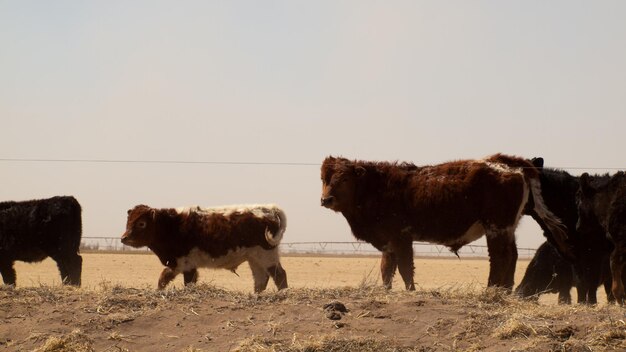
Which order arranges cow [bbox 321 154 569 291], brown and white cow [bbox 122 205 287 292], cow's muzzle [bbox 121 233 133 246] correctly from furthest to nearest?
cow's muzzle [bbox 121 233 133 246] < brown and white cow [bbox 122 205 287 292] < cow [bbox 321 154 569 291]

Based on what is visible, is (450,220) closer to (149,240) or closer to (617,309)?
(617,309)

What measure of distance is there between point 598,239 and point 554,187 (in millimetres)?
1345

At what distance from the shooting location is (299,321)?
35.9ft

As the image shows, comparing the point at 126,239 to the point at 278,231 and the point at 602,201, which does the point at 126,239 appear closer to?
the point at 278,231

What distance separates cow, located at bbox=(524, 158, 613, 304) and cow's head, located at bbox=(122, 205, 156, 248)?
7.47 meters

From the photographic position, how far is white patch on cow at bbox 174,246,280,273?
1739 cm

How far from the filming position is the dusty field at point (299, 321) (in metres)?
9.95

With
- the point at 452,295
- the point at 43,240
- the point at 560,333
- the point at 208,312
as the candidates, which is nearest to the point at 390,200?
the point at 452,295

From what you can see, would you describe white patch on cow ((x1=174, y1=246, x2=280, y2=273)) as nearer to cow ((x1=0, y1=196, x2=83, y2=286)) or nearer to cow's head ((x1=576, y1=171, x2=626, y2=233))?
cow ((x1=0, y1=196, x2=83, y2=286))

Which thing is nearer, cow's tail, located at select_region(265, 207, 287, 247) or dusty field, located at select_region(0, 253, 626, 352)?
dusty field, located at select_region(0, 253, 626, 352)

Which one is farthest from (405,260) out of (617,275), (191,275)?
(191,275)

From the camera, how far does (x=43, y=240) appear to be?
20172mm

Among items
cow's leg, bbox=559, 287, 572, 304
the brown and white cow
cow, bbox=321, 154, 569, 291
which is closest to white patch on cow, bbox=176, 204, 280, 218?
the brown and white cow

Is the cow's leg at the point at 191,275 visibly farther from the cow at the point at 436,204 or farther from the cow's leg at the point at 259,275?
the cow at the point at 436,204
